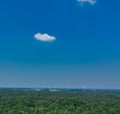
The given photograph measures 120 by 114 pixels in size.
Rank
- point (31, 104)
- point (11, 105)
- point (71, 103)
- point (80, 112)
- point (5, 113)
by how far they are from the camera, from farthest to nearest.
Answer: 1. point (71, 103)
2. point (31, 104)
3. point (11, 105)
4. point (80, 112)
5. point (5, 113)

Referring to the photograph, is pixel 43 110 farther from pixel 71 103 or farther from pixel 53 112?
pixel 71 103

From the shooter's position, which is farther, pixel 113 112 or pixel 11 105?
pixel 11 105

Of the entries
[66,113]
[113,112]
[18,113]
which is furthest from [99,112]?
[18,113]

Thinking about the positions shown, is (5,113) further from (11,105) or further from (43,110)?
(11,105)

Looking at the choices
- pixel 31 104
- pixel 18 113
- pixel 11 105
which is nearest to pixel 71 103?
pixel 31 104

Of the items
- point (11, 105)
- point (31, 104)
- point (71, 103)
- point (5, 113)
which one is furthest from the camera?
point (71, 103)

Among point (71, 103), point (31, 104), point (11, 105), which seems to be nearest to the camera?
point (11, 105)

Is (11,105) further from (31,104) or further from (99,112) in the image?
(99,112)

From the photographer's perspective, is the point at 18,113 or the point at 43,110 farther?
the point at 43,110

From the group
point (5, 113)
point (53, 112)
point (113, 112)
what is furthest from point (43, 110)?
point (113, 112)
